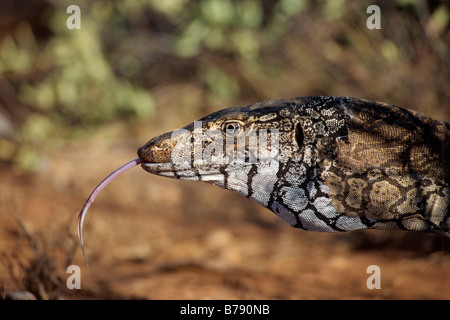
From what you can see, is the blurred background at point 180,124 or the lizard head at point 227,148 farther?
the blurred background at point 180,124

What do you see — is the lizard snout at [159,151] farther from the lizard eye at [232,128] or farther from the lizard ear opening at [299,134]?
the lizard ear opening at [299,134]

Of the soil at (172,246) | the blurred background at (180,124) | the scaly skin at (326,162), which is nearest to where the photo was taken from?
the scaly skin at (326,162)

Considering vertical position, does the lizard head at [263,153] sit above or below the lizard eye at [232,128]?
below

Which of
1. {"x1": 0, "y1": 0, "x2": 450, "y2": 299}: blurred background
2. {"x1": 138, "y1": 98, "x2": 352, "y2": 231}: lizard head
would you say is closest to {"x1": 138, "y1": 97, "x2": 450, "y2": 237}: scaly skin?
{"x1": 138, "y1": 98, "x2": 352, "y2": 231}: lizard head

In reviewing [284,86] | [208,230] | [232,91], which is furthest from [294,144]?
[232,91]

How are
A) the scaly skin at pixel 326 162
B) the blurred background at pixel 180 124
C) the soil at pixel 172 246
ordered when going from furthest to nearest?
the blurred background at pixel 180 124, the soil at pixel 172 246, the scaly skin at pixel 326 162

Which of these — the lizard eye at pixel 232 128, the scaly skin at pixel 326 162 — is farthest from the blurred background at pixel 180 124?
the lizard eye at pixel 232 128

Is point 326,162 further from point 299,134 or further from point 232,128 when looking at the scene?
point 232,128
